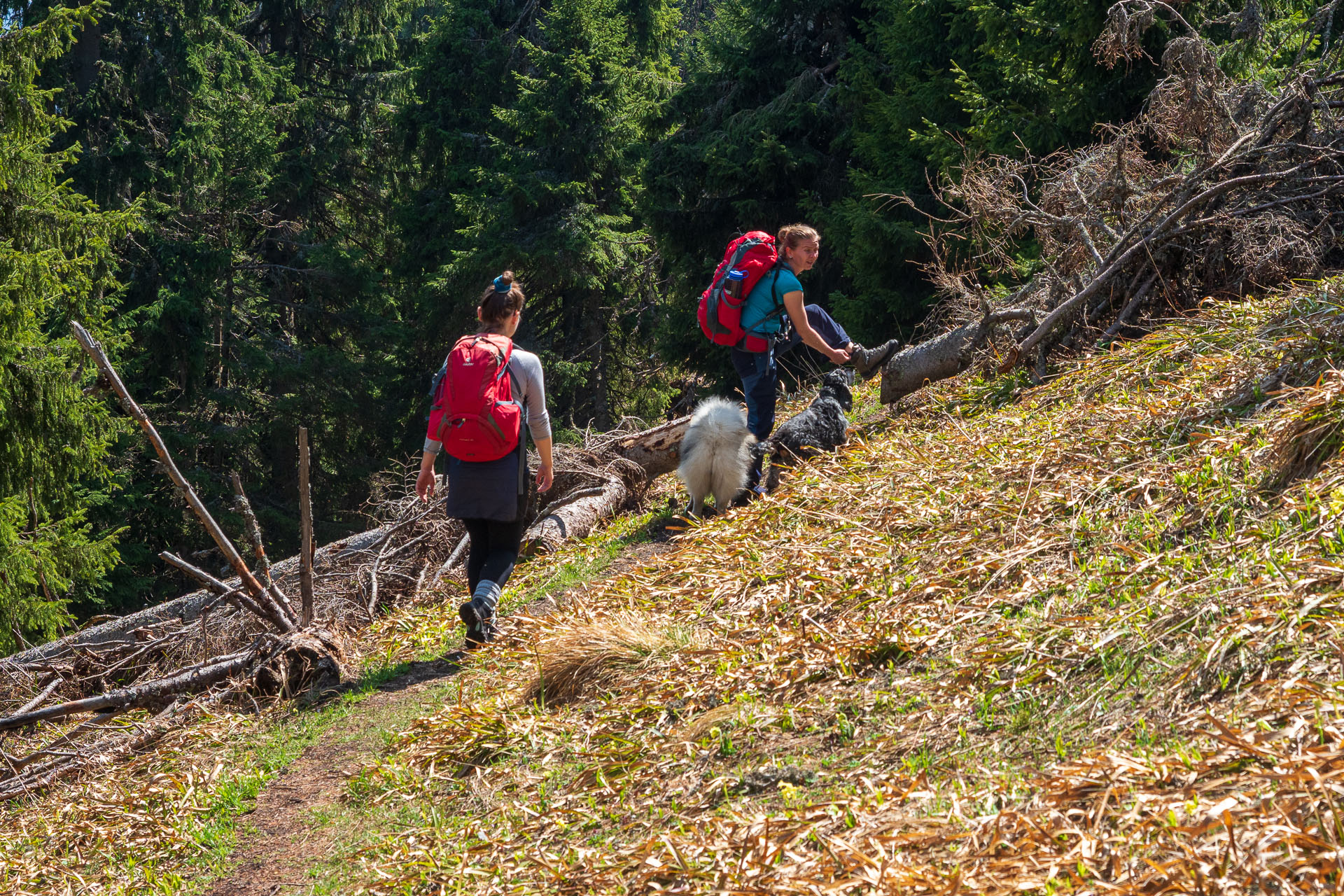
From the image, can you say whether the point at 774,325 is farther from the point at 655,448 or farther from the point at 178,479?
the point at 178,479

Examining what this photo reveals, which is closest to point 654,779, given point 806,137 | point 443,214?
point 806,137

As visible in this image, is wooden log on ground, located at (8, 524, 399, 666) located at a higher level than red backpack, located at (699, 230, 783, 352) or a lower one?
lower

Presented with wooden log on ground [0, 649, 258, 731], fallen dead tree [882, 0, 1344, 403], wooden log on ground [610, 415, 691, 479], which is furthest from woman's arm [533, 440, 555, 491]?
wooden log on ground [610, 415, 691, 479]

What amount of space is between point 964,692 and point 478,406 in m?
3.09

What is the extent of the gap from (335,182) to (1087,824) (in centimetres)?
2617

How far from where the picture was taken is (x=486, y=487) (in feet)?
18.3

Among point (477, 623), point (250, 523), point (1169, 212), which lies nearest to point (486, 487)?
point (477, 623)

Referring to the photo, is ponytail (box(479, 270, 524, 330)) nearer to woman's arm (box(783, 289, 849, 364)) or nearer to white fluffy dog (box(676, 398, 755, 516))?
white fluffy dog (box(676, 398, 755, 516))

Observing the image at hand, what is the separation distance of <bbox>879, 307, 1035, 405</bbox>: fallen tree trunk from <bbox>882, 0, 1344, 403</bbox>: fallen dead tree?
0.01 m

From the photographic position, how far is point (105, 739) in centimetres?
597

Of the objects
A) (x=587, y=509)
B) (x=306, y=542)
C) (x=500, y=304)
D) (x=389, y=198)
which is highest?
(x=389, y=198)

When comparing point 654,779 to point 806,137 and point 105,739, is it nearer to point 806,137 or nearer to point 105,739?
point 105,739

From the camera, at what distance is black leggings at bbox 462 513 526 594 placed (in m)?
5.77

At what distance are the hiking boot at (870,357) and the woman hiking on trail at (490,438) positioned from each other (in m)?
4.14
